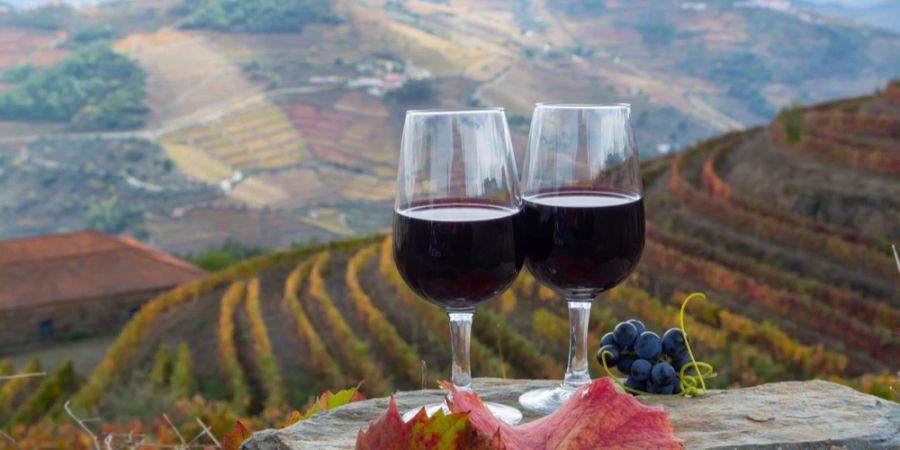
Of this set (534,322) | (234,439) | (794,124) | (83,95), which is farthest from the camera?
(83,95)

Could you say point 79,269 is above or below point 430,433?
below

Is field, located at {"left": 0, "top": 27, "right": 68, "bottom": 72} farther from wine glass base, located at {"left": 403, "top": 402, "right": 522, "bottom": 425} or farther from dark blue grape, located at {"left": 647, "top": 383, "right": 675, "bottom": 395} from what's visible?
dark blue grape, located at {"left": 647, "top": 383, "right": 675, "bottom": 395}

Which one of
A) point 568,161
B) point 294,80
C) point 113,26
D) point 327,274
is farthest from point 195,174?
point 568,161

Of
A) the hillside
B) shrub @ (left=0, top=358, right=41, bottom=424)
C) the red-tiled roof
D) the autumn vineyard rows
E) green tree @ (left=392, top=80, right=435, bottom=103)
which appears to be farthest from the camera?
green tree @ (left=392, top=80, right=435, bottom=103)

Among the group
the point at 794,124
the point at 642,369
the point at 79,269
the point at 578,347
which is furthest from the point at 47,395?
the point at 642,369

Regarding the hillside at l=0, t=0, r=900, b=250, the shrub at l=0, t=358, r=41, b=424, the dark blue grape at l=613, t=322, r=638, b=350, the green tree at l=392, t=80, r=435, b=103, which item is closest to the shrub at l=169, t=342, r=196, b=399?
the shrub at l=0, t=358, r=41, b=424

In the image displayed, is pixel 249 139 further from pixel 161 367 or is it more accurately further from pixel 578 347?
pixel 578 347

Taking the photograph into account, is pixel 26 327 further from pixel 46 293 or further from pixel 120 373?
pixel 120 373
